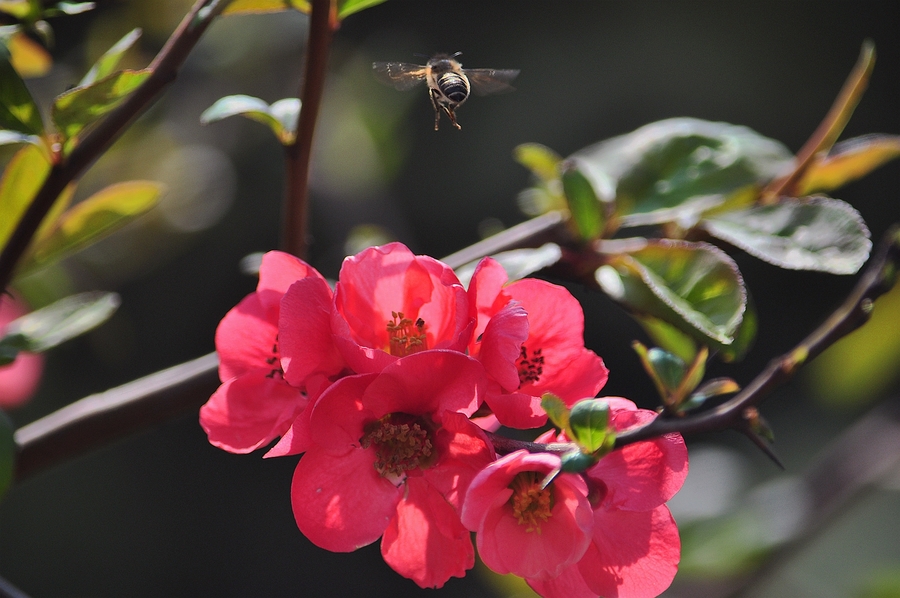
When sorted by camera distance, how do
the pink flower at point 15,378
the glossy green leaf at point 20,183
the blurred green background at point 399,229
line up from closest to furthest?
the glossy green leaf at point 20,183 → the pink flower at point 15,378 → the blurred green background at point 399,229

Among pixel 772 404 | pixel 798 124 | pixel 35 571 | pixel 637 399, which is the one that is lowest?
pixel 35 571

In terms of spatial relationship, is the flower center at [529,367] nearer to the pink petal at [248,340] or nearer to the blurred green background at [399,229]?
the pink petal at [248,340]

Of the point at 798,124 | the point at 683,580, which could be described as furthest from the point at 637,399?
the point at 798,124

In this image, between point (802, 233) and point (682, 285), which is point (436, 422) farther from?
point (802, 233)

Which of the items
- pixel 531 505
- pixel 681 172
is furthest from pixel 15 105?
pixel 681 172

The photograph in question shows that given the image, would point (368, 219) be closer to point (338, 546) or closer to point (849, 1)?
point (338, 546)

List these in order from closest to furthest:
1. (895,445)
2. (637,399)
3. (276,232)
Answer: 1. (895,445)
2. (637,399)
3. (276,232)

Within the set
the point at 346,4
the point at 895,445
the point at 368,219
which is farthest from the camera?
→ the point at 368,219

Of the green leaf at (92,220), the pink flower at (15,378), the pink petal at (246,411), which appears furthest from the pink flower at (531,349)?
the pink flower at (15,378)
